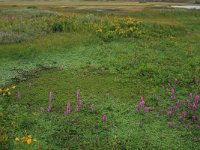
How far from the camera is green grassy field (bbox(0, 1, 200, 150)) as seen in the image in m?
7.73

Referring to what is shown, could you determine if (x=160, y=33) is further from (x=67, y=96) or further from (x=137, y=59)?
(x=67, y=96)

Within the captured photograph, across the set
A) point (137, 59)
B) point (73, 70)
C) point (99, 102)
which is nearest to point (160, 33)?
point (137, 59)

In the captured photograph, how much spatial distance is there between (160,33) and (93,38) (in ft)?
18.7

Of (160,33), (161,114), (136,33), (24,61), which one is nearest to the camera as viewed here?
(161,114)

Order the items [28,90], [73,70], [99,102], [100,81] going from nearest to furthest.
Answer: [99,102], [28,90], [100,81], [73,70]

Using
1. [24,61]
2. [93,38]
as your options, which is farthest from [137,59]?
[24,61]

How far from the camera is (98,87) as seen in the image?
35.6 ft

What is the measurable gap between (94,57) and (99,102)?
500cm

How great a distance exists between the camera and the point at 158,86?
11.0m

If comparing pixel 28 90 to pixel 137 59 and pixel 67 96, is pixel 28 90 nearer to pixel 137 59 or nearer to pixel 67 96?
pixel 67 96

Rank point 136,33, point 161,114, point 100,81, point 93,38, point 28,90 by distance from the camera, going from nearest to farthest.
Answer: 1. point 161,114
2. point 28,90
3. point 100,81
4. point 93,38
5. point 136,33

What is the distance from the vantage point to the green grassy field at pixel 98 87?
7.73 m

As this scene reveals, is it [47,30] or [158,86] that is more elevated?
[47,30]

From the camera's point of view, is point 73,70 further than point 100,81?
Yes
